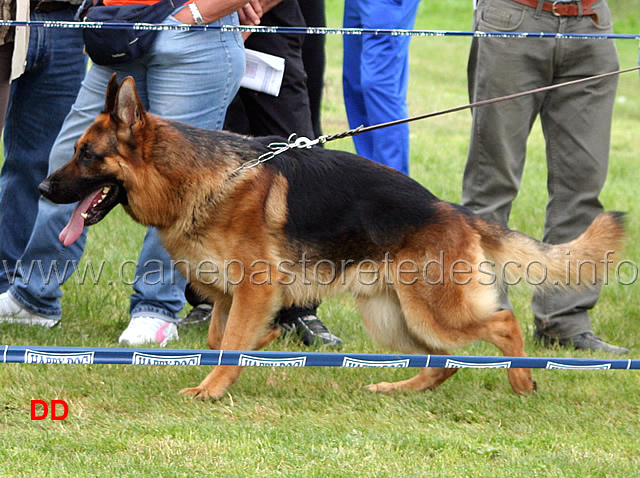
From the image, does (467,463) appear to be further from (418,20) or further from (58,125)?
(418,20)

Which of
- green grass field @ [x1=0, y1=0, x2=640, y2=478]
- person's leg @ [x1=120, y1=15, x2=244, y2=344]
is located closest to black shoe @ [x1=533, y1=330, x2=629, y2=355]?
green grass field @ [x1=0, y1=0, x2=640, y2=478]

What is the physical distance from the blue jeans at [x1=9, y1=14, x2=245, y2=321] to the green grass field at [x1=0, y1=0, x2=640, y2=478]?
28 centimetres

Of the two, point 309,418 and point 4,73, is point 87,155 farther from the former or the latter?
point 309,418

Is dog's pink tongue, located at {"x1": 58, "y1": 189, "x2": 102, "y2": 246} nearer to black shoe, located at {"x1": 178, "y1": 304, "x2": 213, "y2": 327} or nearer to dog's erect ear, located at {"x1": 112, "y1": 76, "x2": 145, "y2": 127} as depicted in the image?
dog's erect ear, located at {"x1": 112, "y1": 76, "x2": 145, "y2": 127}

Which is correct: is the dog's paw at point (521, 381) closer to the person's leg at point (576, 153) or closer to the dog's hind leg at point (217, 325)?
the person's leg at point (576, 153)

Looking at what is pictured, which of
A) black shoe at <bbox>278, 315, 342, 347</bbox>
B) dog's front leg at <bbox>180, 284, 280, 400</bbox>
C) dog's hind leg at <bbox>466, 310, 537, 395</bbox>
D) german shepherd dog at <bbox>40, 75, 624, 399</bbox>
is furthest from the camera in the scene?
black shoe at <bbox>278, 315, 342, 347</bbox>

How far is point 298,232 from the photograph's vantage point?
3895 millimetres

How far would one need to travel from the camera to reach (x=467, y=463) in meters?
3.20

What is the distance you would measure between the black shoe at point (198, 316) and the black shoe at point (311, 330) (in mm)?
457

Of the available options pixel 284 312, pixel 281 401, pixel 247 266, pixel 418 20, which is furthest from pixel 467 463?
pixel 418 20

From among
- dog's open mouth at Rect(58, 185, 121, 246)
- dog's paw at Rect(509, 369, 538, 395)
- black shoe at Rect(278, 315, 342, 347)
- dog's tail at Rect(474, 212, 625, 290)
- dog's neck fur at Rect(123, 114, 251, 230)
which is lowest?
black shoe at Rect(278, 315, 342, 347)

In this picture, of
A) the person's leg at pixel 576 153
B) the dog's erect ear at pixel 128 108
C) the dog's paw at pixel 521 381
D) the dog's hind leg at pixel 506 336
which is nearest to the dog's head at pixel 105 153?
the dog's erect ear at pixel 128 108

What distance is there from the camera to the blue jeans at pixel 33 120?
15.3ft

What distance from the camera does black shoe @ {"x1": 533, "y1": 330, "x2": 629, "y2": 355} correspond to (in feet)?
16.0
